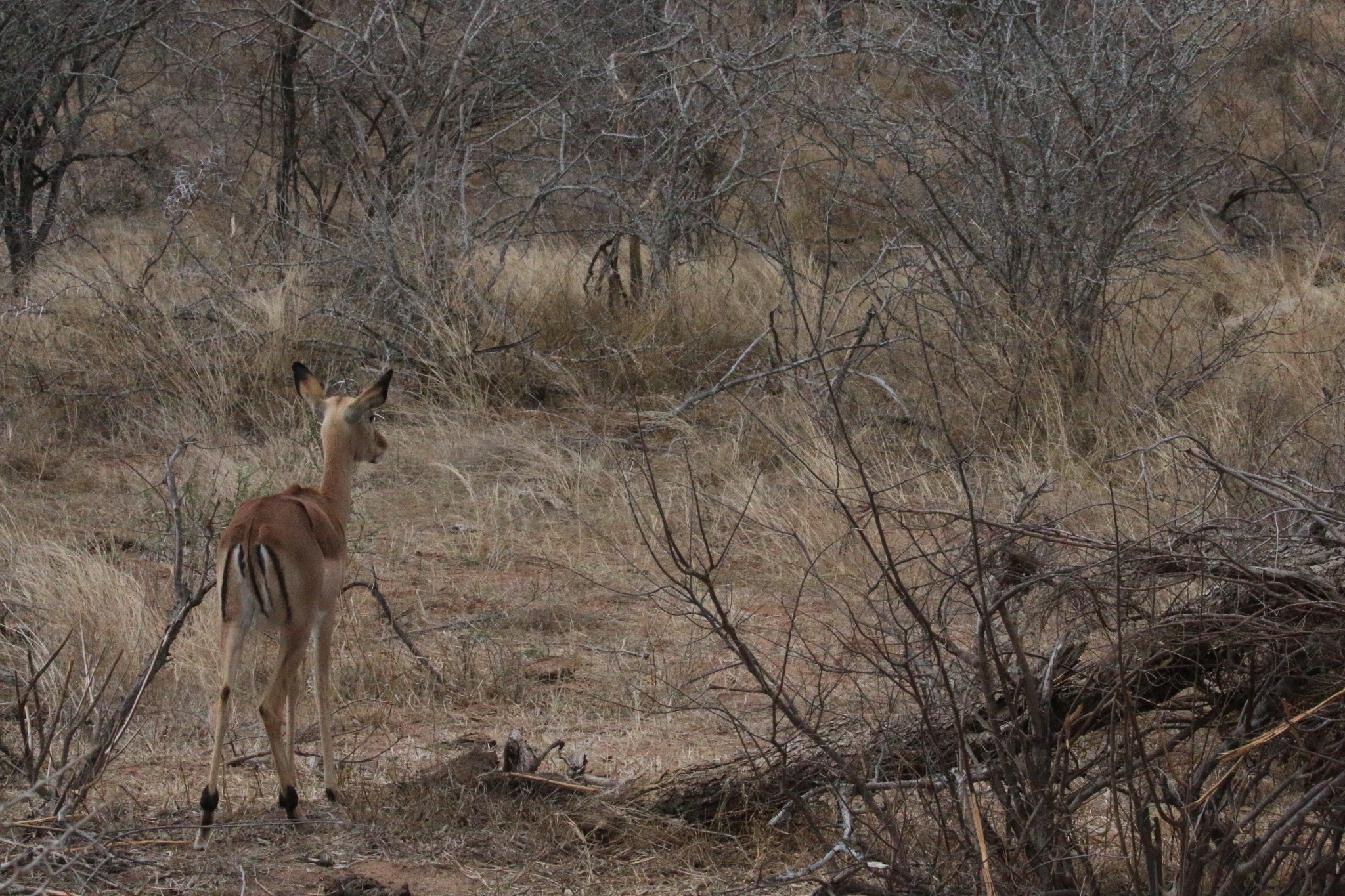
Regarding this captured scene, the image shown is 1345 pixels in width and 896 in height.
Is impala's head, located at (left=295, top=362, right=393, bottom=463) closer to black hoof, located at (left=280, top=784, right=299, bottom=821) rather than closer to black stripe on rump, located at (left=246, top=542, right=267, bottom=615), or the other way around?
black stripe on rump, located at (left=246, top=542, right=267, bottom=615)

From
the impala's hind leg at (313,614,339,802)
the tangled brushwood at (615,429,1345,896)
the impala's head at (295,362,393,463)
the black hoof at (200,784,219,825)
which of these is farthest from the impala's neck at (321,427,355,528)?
the tangled brushwood at (615,429,1345,896)

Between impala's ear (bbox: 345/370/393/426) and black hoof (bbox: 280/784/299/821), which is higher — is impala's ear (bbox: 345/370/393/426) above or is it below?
above

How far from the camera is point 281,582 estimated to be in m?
3.85

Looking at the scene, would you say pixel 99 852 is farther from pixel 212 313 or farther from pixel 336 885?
pixel 212 313

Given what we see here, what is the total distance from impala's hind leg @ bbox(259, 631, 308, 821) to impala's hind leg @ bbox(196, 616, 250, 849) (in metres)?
0.10

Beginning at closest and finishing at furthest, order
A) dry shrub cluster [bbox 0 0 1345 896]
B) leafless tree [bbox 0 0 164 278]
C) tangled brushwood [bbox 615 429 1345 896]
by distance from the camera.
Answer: tangled brushwood [bbox 615 429 1345 896] → dry shrub cluster [bbox 0 0 1345 896] → leafless tree [bbox 0 0 164 278]

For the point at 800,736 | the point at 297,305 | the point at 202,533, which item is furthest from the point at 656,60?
the point at 800,736

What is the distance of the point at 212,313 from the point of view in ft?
30.0

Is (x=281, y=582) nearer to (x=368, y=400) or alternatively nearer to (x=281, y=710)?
(x=281, y=710)

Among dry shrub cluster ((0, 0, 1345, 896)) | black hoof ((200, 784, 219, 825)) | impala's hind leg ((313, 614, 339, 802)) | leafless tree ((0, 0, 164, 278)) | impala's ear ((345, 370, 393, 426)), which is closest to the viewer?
dry shrub cluster ((0, 0, 1345, 896))

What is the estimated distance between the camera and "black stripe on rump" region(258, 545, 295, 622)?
383 centimetres

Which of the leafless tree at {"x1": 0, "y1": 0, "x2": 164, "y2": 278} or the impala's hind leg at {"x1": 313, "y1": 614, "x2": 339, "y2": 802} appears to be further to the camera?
the leafless tree at {"x1": 0, "y1": 0, "x2": 164, "y2": 278}

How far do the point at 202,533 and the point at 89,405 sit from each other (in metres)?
3.08

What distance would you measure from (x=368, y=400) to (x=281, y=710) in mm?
1303
